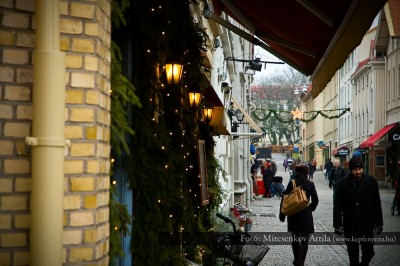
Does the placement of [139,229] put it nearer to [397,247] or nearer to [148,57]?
[148,57]

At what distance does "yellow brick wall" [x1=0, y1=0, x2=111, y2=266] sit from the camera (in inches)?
141

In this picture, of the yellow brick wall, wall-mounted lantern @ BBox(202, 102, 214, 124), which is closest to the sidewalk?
wall-mounted lantern @ BBox(202, 102, 214, 124)

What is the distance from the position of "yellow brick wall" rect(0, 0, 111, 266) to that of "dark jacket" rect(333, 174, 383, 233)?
5988 mm

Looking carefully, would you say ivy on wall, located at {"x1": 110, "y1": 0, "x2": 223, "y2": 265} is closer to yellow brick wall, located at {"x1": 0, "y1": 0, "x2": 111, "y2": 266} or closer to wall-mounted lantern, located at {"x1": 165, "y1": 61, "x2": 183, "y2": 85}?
wall-mounted lantern, located at {"x1": 165, "y1": 61, "x2": 183, "y2": 85}

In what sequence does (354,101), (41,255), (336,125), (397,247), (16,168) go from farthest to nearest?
(336,125), (354,101), (397,247), (16,168), (41,255)

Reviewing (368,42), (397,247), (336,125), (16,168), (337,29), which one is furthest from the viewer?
(336,125)

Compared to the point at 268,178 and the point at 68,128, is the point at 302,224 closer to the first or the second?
the point at 68,128

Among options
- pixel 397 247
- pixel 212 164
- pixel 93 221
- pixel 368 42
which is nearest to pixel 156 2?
pixel 93 221

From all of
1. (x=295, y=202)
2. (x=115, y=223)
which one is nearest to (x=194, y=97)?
(x=295, y=202)

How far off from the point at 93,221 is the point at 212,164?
7.27 m

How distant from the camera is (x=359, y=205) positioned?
925cm

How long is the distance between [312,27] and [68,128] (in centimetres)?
374

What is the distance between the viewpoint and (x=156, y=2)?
6332mm

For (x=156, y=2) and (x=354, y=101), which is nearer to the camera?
(x=156, y=2)
